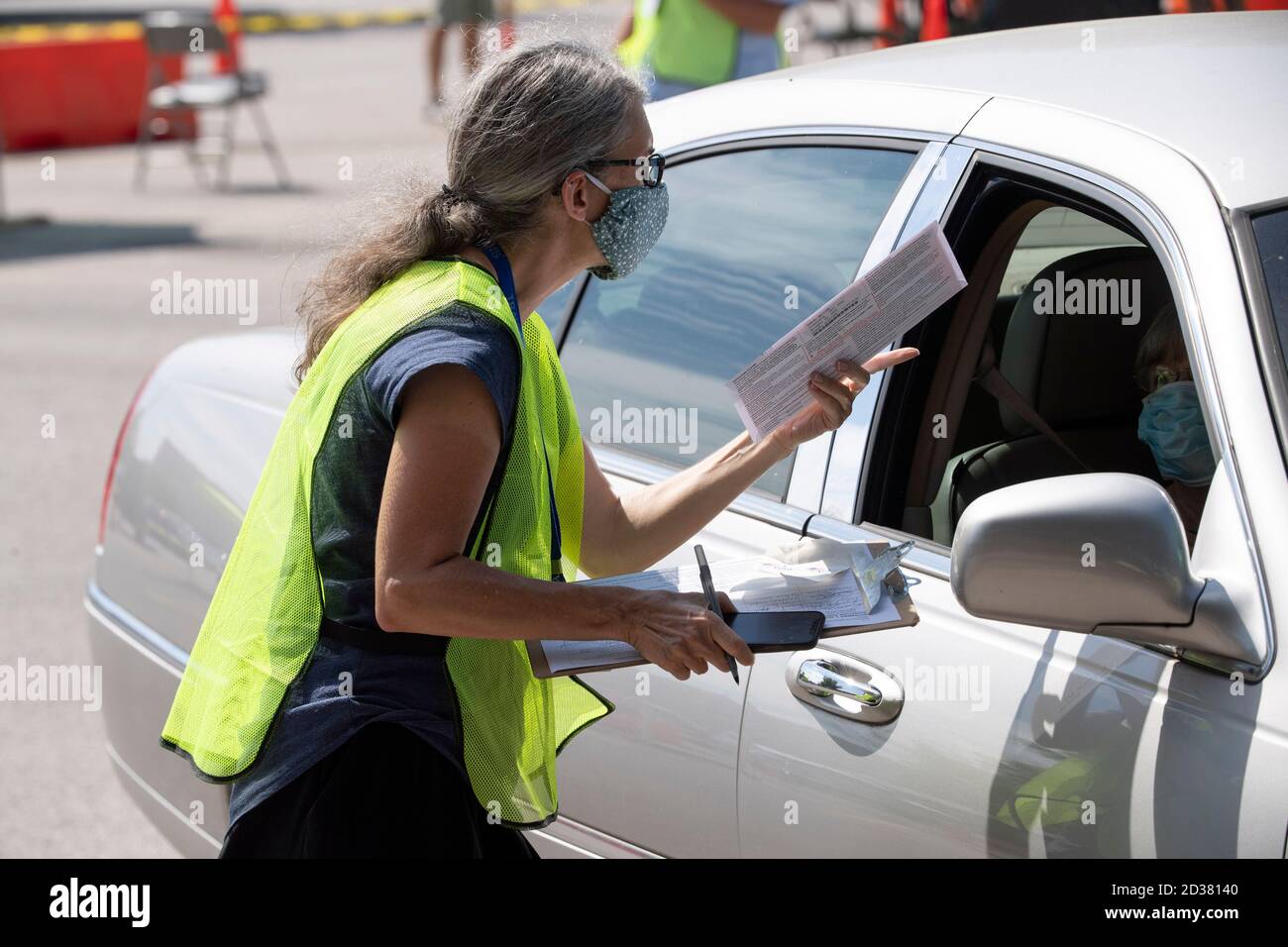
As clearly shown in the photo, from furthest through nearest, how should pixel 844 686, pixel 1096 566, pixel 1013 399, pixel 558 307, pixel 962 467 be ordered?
1. pixel 558 307
2. pixel 1013 399
3. pixel 962 467
4. pixel 844 686
5. pixel 1096 566

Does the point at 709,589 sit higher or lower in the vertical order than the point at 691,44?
lower

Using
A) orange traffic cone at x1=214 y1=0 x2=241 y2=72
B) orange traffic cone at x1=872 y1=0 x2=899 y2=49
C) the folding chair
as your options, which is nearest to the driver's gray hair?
the folding chair

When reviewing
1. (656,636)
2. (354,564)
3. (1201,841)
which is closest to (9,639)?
(354,564)

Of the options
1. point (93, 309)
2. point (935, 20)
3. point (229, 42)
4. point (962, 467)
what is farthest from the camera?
point (229, 42)

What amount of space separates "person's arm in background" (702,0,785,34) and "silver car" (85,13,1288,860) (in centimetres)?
273

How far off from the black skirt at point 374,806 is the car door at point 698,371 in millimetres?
495

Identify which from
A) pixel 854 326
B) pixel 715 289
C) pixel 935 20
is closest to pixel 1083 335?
pixel 715 289

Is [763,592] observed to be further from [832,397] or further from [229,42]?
[229,42]

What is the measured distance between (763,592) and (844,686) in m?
0.29

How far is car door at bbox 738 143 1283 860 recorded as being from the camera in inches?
75.0

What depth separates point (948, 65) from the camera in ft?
8.95

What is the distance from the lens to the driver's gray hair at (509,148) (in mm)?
2059

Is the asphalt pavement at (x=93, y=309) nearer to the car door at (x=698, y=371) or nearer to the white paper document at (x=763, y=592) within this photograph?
the car door at (x=698, y=371)

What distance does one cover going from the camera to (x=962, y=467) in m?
2.62
